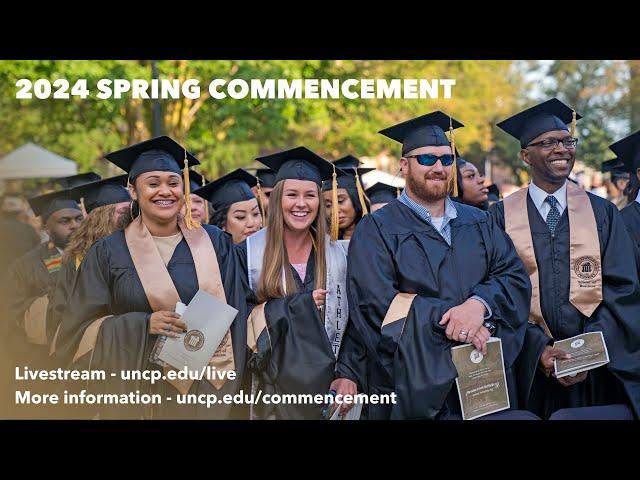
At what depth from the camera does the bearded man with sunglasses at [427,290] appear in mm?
4855

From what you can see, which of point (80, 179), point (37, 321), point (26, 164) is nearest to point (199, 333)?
point (37, 321)

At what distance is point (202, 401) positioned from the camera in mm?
5277

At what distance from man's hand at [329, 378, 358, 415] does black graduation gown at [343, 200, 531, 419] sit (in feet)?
0.50

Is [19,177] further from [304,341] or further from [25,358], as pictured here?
[304,341]

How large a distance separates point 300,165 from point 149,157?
3.04 feet

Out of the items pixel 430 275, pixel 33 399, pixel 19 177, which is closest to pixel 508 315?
pixel 430 275

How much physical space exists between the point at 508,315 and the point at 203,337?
178 centimetres

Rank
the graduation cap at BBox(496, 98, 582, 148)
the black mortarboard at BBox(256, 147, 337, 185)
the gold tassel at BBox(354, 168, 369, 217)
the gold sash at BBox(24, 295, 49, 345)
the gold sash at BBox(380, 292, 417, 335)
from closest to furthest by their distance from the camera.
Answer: the gold sash at BBox(380, 292, 417, 335)
the black mortarboard at BBox(256, 147, 337, 185)
the graduation cap at BBox(496, 98, 582, 148)
the gold sash at BBox(24, 295, 49, 345)
the gold tassel at BBox(354, 168, 369, 217)

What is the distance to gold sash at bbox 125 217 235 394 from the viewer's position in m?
5.09

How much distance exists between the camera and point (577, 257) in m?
5.32

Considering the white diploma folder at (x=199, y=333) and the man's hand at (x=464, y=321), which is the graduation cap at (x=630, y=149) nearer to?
the man's hand at (x=464, y=321)

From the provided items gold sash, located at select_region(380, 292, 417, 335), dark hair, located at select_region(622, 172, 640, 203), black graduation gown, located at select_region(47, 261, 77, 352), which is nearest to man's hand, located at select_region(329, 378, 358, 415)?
gold sash, located at select_region(380, 292, 417, 335)

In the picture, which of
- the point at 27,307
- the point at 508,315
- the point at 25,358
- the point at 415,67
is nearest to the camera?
the point at 508,315

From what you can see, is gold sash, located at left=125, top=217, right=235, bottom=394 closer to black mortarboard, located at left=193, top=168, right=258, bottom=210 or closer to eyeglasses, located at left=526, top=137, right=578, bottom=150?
black mortarboard, located at left=193, top=168, right=258, bottom=210
